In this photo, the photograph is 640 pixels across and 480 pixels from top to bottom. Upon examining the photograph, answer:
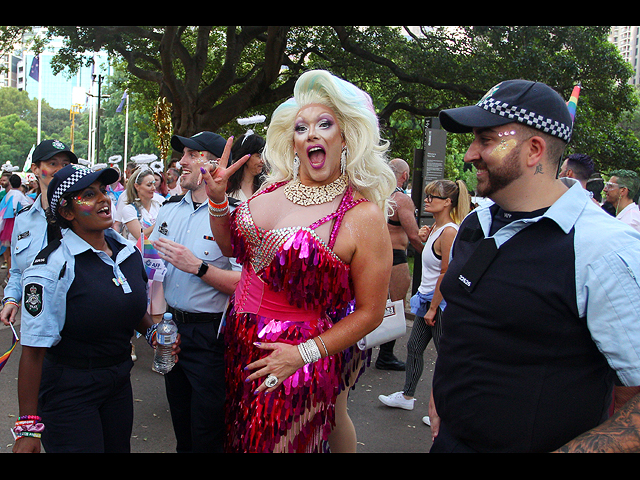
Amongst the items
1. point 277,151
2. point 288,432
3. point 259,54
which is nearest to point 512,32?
point 259,54

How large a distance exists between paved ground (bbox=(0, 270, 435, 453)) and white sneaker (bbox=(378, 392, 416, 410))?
0.05m

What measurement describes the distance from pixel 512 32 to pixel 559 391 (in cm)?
1421

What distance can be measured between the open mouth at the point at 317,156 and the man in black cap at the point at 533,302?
70 cm

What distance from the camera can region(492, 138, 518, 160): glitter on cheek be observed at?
1.72m

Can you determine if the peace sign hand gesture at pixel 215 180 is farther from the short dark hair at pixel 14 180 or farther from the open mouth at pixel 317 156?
the short dark hair at pixel 14 180

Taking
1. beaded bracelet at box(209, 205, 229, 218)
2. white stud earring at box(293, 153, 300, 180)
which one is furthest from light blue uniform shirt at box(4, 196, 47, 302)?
white stud earring at box(293, 153, 300, 180)

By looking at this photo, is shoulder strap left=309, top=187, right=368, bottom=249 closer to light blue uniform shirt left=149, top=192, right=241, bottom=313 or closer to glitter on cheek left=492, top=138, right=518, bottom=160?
glitter on cheek left=492, top=138, right=518, bottom=160

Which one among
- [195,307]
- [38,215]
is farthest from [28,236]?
[195,307]

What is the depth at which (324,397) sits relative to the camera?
7.88 feet

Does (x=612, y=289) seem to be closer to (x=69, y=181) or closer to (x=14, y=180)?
(x=69, y=181)

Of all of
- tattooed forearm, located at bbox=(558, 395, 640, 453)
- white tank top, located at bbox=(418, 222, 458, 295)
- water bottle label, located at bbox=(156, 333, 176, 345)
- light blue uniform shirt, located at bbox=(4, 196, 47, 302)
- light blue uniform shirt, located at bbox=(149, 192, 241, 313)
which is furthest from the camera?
white tank top, located at bbox=(418, 222, 458, 295)

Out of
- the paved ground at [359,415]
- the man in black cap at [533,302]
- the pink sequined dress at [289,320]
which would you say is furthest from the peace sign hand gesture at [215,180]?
the paved ground at [359,415]

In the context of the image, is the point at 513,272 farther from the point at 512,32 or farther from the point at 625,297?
the point at 512,32

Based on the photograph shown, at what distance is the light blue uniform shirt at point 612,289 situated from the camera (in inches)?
56.5
